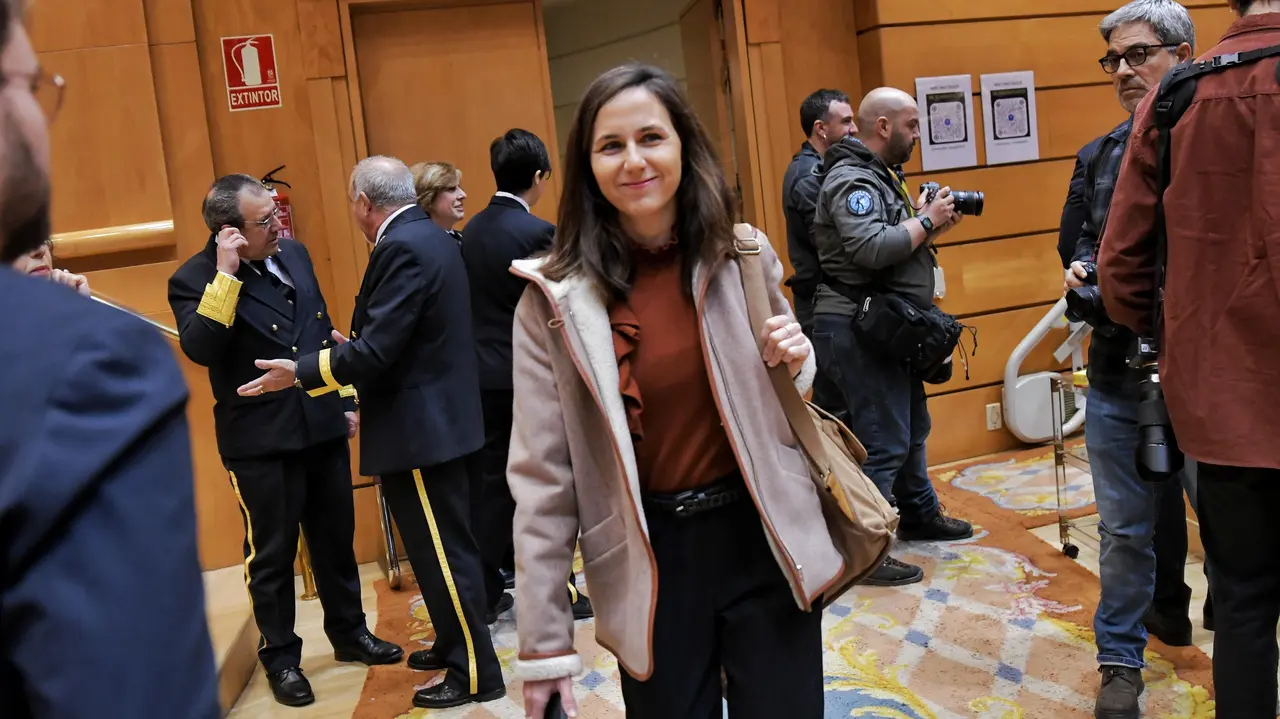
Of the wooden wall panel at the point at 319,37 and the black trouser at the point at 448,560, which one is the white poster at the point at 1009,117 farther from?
the black trouser at the point at 448,560

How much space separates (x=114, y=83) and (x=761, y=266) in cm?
358

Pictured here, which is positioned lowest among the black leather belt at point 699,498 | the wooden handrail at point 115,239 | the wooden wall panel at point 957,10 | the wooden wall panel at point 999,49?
the black leather belt at point 699,498

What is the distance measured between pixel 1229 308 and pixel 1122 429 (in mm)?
749

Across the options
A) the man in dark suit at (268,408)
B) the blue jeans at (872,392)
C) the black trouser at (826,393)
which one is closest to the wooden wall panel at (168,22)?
the man in dark suit at (268,408)

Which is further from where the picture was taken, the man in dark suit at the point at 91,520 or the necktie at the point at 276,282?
the necktie at the point at 276,282

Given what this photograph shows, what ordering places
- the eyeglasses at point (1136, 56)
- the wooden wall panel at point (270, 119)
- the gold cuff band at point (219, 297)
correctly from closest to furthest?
the eyeglasses at point (1136, 56) < the gold cuff band at point (219, 297) < the wooden wall panel at point (270, 119)

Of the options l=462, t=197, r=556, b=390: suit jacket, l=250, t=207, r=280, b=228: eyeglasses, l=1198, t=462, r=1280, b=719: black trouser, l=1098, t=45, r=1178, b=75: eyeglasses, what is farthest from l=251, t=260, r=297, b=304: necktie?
l=1198, t=462, r=1280, b=719: black trouser

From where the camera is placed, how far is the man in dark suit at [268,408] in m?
3.02

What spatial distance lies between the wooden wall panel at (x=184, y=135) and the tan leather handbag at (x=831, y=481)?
3.36 meters

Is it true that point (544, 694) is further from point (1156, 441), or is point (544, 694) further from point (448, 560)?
point (448, 560)

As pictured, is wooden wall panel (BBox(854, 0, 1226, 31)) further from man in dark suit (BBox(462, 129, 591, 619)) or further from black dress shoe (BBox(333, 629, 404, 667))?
black dress shoe (BBox(333, 629, 404, 667))

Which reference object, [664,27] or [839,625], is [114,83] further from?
[664,27]

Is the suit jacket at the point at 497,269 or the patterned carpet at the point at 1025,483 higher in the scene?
the suit jacket at the point at 497,269

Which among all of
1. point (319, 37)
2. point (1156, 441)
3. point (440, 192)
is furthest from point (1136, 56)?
point (319, 37)
